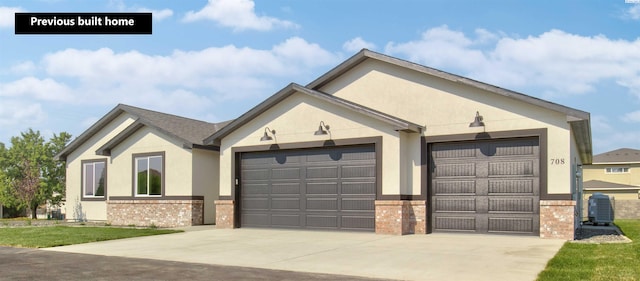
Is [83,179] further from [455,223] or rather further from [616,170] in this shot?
[616,170]

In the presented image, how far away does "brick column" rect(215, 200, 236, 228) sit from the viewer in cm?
1986

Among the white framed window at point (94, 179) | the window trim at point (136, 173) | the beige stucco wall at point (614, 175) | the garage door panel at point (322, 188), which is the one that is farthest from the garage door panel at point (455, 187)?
the beige stucco wall at point (614, 175)

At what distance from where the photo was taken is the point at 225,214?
65.6ft

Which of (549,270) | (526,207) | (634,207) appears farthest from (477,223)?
(634,207)

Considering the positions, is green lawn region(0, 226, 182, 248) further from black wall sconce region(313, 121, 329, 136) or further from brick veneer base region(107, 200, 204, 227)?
black wall sconce region(313, 121, 329, 136)

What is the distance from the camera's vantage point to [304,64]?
19.4 m

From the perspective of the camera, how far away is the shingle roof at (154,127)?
2264 cm

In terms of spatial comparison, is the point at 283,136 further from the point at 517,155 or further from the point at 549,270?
the point at 549,270

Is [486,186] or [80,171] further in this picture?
[80,171]

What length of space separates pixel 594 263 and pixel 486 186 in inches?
232

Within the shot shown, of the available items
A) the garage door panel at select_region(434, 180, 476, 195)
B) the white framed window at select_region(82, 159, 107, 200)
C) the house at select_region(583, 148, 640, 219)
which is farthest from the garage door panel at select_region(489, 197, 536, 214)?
the house at select_region(583, 148, 640, 219)

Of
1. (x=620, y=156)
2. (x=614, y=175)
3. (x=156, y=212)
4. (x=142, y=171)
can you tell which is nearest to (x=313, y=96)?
(x=156, y=212)

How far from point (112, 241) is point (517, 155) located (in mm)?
11965

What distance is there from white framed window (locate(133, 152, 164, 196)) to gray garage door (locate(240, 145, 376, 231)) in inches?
183
